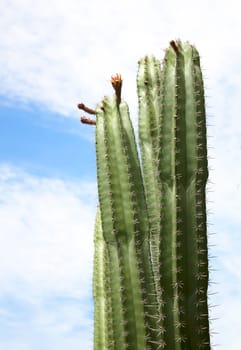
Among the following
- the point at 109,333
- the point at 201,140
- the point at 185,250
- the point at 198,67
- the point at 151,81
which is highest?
the point at 151,81

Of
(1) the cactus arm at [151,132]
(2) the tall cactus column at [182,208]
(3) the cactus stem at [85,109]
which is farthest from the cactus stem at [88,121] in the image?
(2) the tall cactus column at [182,208]

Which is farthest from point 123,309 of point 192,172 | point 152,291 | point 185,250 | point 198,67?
point 198,67

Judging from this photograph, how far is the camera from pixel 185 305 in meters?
4.54

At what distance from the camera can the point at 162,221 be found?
15.0ft

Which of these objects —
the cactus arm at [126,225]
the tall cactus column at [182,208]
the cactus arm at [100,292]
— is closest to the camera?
the tall cactus column at [182,208]

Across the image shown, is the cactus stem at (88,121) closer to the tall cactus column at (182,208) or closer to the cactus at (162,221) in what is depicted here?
the cactus at (162,221)

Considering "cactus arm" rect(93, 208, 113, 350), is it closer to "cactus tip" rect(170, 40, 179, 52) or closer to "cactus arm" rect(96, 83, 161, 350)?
"cactus arm" rect(96, 83, 161, 350)

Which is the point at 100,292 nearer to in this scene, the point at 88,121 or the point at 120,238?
the point at 120,238

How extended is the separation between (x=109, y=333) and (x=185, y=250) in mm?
903

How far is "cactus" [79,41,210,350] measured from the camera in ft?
14.9

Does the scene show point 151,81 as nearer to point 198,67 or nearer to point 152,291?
→ point 198,67

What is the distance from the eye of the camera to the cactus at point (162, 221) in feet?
14.9

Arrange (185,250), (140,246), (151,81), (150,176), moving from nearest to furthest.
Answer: (185,250)
(140,246)
(150,176)
(151,81)

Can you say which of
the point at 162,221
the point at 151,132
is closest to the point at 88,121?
the point at 151,132
